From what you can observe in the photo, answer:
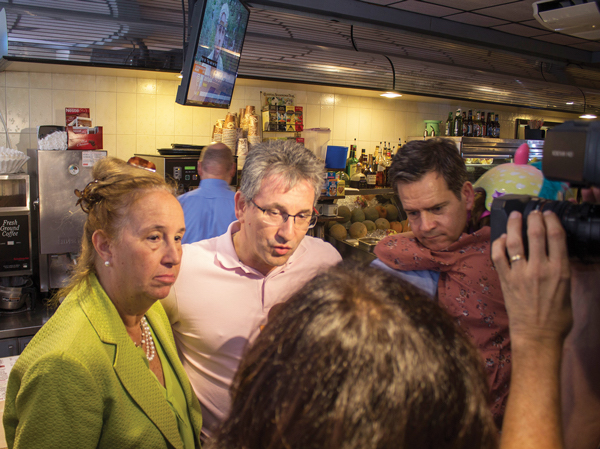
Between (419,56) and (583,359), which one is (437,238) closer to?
(583,359)

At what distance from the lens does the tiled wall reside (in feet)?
13.7

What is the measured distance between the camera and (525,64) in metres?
5.78

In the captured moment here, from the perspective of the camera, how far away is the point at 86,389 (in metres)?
1.06

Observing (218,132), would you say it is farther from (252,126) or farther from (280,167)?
(280,167)

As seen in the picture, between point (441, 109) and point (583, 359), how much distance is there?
5.83 metres

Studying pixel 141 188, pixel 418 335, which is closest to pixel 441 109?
pixel 141 188

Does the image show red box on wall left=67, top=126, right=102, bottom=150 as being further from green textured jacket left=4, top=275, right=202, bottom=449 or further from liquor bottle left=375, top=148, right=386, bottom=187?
liquor bottle left=375, top=148, right=386, bottom=187

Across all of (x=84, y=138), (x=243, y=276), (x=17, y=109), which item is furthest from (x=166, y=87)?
(x=243, y=276)

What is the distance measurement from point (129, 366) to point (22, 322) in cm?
270

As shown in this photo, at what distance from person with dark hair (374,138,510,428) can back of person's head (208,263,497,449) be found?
880mm

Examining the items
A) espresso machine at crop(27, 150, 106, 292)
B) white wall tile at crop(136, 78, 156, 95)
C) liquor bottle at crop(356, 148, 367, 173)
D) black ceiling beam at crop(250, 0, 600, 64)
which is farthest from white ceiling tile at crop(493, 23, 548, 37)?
espresso machine at crop(27, 150, 106, 292)

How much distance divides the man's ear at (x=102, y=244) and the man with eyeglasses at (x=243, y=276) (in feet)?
1.08

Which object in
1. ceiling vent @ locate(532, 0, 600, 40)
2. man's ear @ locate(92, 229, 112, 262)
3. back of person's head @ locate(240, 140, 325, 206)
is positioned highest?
ceiling vent @ locate(532, 0, 600, 40)

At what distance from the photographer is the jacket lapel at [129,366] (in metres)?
1.17
